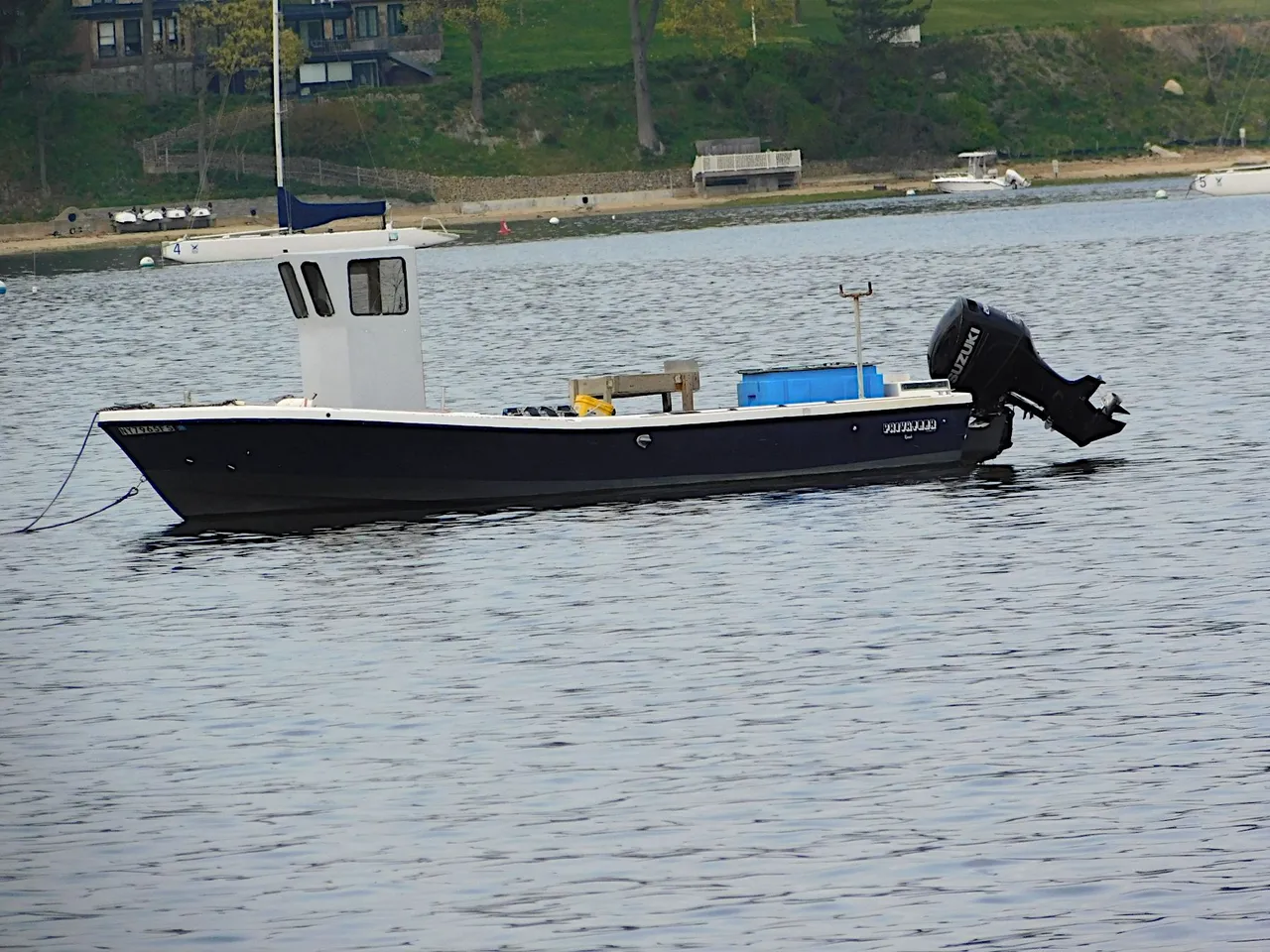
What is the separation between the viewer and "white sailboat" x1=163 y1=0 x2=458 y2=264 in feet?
129

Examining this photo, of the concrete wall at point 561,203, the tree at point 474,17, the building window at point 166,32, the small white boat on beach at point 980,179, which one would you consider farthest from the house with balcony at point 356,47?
the small white boat on beach at point 980,179

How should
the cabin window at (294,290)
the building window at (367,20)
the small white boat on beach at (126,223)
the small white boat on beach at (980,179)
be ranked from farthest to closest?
the building window at (367,20) → the small white boat on beach at (980,179) → the small white boat on beach at (126,223) → the cabin window at (294,290)

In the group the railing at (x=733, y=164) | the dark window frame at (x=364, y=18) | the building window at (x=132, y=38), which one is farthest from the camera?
the dark window frame at (x=364, y=18)

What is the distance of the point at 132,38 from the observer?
174 m

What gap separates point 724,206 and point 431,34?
32716 millimetres

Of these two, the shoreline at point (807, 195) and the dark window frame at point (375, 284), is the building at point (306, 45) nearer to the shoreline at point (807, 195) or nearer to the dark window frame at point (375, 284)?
the shoreline at point (807, 195)

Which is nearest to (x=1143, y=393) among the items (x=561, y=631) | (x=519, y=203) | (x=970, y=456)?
(x=970, y=456)

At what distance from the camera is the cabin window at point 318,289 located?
33.9 m

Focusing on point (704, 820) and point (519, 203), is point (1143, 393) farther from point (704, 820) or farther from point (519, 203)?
point (519, 203)

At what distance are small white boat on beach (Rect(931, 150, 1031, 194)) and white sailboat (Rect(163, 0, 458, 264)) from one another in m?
62.4

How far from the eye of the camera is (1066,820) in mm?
18438

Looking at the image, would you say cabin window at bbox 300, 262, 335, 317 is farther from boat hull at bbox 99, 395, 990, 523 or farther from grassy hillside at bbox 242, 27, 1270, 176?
grassy hillside at bbox 242, 27, 1270, 176

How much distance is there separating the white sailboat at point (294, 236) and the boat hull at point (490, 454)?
10.2 ft

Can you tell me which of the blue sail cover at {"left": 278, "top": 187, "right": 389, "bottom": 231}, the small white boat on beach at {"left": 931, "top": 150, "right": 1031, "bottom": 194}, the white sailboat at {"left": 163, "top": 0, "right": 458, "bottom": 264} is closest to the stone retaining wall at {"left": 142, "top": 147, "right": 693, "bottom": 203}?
the white sailboat at {"left": 163, "top": 0, "right": 458, "bottom": 264}
